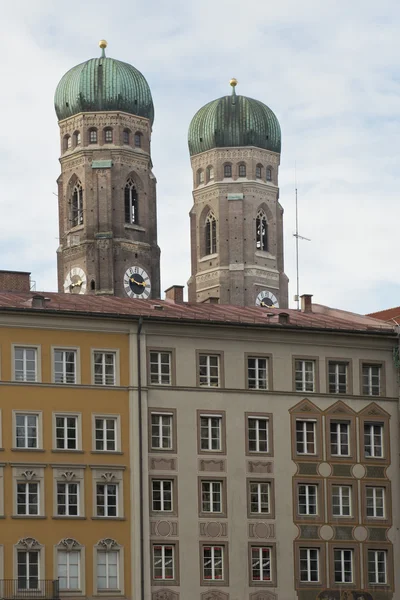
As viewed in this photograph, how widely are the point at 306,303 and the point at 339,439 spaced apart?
12359mm

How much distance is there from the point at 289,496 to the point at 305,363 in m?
6.71

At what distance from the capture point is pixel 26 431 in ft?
282

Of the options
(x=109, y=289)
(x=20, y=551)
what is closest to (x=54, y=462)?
(x=20, y=551)

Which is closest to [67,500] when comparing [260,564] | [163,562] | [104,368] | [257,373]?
[163,562]

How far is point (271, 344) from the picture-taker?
92438 millimetres

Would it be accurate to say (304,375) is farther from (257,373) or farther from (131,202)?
(131,202)

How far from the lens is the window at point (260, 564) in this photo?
291ft

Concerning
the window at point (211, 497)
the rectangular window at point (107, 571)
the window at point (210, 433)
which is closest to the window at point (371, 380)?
the window at point (210, 433)

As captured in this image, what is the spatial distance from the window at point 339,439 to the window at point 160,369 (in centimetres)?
856

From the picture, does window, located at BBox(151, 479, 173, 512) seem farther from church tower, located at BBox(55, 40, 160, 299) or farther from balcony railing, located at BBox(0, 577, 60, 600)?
church tower, located at BBox(55, 40, 160, 299)

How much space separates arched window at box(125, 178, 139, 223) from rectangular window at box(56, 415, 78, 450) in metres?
106

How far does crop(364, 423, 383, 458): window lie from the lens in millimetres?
93250

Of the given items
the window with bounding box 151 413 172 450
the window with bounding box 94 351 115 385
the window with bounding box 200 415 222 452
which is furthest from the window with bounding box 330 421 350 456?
the window with bounding box 94 351 115 385

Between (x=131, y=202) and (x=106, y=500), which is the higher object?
(x=131, y=202)
